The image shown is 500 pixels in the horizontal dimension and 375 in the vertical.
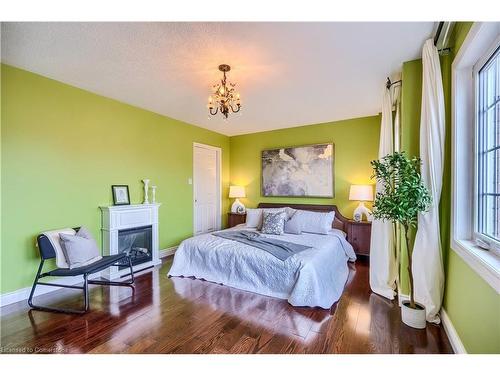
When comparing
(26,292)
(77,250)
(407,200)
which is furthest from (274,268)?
(26,292)

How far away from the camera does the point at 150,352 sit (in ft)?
5.60

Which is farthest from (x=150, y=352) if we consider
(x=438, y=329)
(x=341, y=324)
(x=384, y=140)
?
(x=384, y=140)

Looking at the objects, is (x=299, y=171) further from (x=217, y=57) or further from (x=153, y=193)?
(x=217, y=57)

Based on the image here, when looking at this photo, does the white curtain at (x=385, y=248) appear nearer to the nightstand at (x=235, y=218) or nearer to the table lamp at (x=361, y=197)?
the table lamp at (x=361, y=197)

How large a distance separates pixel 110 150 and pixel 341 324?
3.49 meters

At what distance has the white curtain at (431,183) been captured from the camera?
1951 millimetres

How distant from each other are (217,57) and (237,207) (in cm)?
340

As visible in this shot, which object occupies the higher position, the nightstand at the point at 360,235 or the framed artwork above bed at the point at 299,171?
the framed artwork above bed at the point at 299,171

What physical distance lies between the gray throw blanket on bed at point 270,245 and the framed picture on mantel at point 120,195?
57.1 inches

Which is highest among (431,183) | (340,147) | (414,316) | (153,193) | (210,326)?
(340,147)

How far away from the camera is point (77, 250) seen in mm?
2535

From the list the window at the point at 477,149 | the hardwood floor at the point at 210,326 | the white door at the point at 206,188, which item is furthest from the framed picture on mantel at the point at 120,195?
the window at the point at 477,149

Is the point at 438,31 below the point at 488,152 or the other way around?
the other way around
